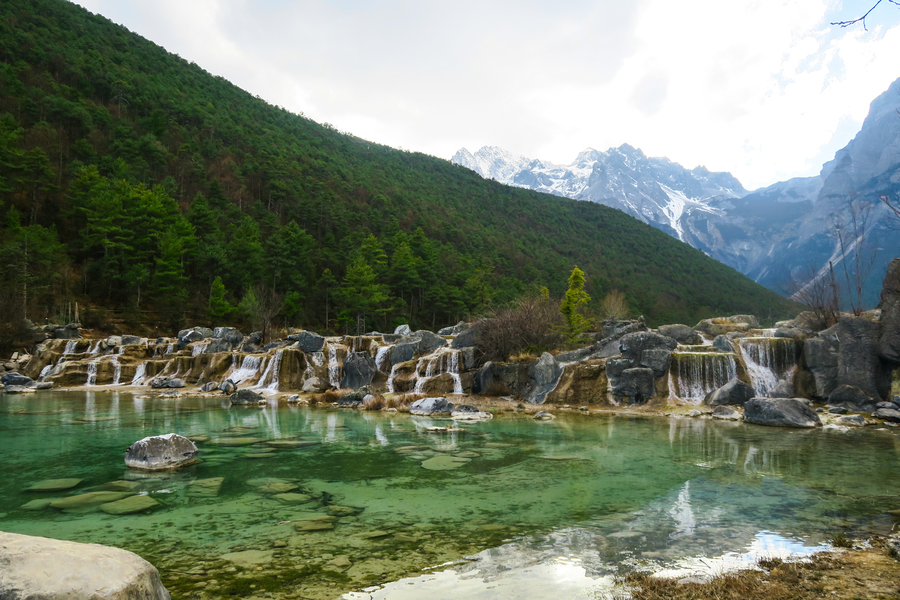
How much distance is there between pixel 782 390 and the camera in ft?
67.7

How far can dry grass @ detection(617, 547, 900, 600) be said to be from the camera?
13.4 feet

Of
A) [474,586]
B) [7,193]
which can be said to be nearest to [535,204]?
[7,193]

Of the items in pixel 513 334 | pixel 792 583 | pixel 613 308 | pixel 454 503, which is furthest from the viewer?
pixel 613 308

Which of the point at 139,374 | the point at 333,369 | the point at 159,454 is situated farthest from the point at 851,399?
the point at 139,374

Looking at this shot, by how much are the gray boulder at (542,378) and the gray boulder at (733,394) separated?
Answer: 6751 mm

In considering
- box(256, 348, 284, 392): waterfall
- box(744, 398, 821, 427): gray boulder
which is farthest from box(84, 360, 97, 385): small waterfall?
box(744, 398, 821, 427): gray boulder

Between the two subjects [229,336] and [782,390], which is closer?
[782,390]

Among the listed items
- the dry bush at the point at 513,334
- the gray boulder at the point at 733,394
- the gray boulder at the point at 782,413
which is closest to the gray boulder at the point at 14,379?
the dry bush at the point at 513,334

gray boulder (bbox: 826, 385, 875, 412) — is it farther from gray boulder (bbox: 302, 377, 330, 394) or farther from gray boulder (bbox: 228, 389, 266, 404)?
gray boulder (bbox: 228, 389, 266, 404)

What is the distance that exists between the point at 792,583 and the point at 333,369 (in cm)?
2702

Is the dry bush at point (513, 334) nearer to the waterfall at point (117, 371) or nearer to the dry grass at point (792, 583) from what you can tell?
the dry grass at point (792, 583)

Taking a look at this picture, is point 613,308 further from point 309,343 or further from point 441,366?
point 309,343

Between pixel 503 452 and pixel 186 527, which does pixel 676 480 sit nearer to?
pixel 503 452

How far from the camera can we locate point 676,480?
30.2 feet
